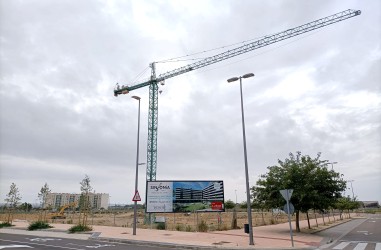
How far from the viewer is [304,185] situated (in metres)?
23.5

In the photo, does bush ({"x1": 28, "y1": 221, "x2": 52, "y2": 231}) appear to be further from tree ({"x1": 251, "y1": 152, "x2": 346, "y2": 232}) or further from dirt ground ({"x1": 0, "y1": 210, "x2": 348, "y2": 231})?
tree ({"x1": 251, "y1": 152, "x2": 346, "y2": 232})

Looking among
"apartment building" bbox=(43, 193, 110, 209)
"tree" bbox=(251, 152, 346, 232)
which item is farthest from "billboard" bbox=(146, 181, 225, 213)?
"apartment building" bbox=(43, 193, 110, 209)

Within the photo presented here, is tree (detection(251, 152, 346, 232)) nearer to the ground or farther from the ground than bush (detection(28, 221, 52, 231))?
farther from the ground

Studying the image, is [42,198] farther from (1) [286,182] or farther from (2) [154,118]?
(2) [154,118]

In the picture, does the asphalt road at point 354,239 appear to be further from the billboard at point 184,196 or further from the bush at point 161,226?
the bush at point 161,226

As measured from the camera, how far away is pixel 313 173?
79.0 ft

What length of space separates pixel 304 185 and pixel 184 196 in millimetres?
10859

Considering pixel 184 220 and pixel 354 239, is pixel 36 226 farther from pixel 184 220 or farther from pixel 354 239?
pixel 354 239

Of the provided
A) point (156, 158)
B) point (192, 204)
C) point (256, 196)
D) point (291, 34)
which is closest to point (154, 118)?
point (156, 158)

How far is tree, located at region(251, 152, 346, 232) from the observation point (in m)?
23.2

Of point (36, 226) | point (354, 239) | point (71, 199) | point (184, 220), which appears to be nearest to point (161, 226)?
point (36, 226)

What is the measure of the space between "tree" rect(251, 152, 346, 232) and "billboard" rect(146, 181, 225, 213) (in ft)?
17.3

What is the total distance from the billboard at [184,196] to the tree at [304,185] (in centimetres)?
528

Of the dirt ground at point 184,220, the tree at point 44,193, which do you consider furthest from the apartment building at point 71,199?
the tree at point 44,193
